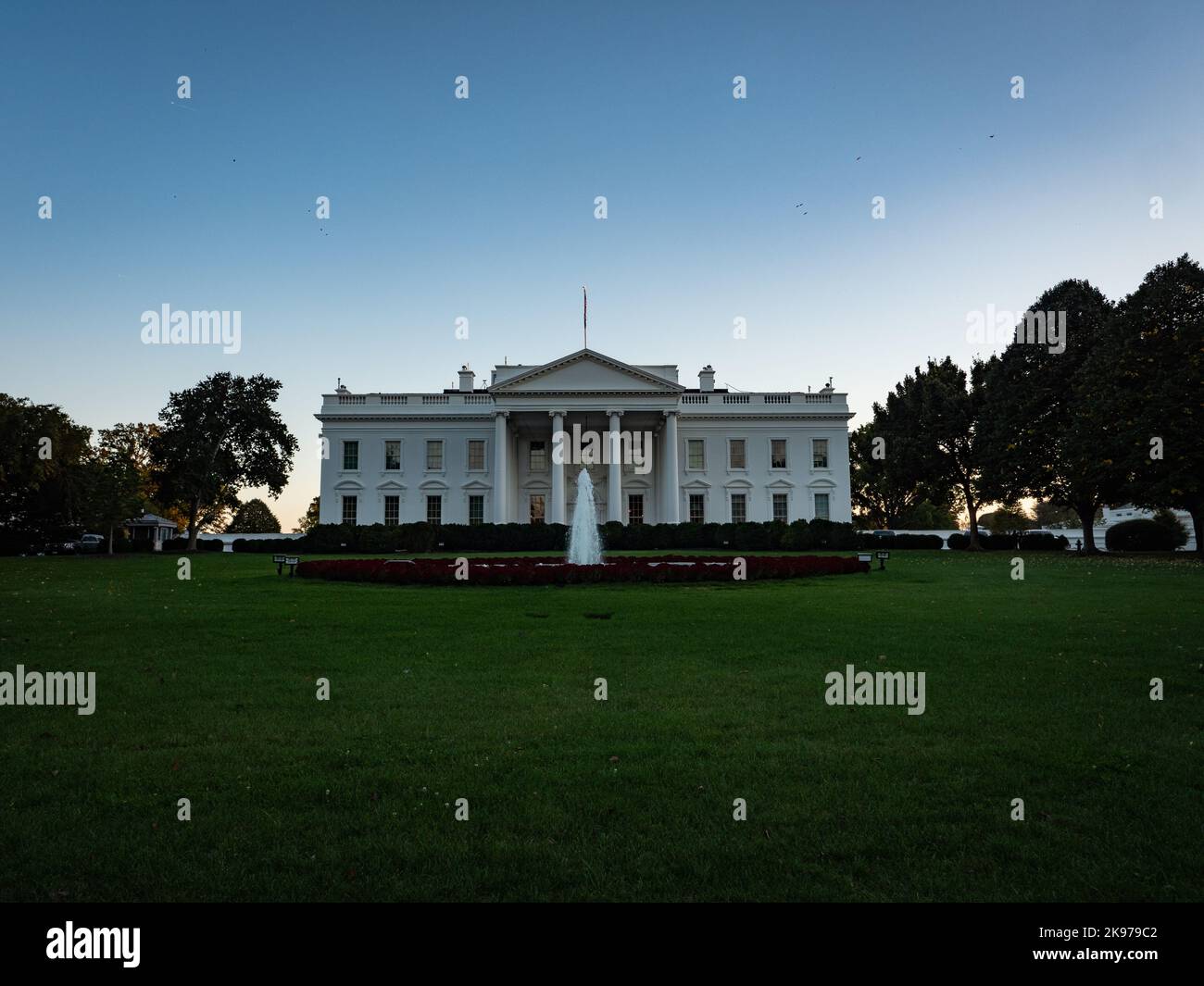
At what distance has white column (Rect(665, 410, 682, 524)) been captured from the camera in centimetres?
4766

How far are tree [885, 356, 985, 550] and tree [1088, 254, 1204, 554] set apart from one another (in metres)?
12.5

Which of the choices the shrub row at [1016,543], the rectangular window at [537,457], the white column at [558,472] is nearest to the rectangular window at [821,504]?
the shrub row at [1016,543]

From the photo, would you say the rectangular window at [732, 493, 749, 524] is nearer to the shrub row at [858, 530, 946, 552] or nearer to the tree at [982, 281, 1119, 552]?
the shrub row at [858, 530, 946, 552]

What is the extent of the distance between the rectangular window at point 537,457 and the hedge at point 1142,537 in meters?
34.2

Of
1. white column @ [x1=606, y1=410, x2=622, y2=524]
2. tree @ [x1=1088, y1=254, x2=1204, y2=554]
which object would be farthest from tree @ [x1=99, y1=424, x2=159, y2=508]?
tree @ [x1=1088, y1=254, x2=1204, y2=554]

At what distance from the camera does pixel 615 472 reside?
Result: 47906 mm

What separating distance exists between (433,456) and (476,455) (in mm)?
2972

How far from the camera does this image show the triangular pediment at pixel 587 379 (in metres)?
47.3

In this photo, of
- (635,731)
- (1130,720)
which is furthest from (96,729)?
(1130,720)

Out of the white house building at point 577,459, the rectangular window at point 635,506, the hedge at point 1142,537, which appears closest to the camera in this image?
the hedge at point 1142,537

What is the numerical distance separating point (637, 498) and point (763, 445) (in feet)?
31.8

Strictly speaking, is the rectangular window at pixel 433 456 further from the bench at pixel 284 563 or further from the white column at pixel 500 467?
the bench at pixel 284 563

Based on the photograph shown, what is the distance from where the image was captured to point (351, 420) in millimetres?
51625

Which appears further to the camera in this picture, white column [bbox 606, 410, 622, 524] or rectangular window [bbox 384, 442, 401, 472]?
rectangular window [bbox 384, 442, 401, 472]
